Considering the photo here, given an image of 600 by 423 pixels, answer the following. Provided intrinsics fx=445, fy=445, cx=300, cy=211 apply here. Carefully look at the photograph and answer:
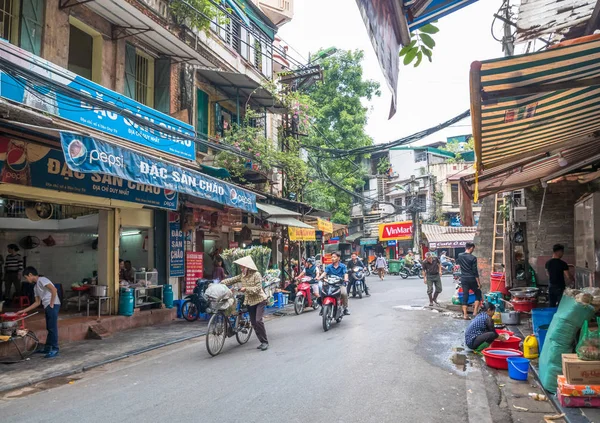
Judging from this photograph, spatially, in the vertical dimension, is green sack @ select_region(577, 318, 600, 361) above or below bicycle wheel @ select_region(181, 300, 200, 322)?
above

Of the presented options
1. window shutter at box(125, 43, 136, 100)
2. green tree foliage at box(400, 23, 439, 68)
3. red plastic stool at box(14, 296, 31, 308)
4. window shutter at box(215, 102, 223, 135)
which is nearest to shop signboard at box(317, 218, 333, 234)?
window shutter at box(215, 102, 223, 135)

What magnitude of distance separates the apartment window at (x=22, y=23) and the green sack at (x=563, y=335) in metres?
10.1

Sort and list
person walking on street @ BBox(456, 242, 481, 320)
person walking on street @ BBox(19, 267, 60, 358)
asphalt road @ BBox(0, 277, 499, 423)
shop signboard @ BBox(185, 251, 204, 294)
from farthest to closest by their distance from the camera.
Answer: shop signboard @ BBox(185, 251, 204, 294) < person walking on street @ BBox(456, 242, 481, 320) < person walking on street @ BBox(19, 267, 60, 358) < asphalt road @ BBox(0, 277, 499, 423)

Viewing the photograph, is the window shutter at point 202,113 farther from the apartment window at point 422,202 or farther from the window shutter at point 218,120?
the apartment window at point 422,202

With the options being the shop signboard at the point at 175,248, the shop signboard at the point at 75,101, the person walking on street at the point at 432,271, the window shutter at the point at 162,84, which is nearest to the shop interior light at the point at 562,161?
the person walking on street at the point at 432,271

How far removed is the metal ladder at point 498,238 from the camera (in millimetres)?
13242

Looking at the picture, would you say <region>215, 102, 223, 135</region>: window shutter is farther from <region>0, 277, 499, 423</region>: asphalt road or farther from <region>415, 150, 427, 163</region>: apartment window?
<region>415, 150, 427, 163</region>: apartment window

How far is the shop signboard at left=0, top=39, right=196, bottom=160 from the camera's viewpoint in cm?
731

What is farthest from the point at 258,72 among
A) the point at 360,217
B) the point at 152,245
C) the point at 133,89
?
the point at 360,217

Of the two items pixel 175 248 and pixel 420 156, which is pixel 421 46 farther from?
pixel 420 156

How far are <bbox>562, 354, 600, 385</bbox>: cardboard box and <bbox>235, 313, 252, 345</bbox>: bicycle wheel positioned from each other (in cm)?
544

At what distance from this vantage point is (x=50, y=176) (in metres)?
8.63

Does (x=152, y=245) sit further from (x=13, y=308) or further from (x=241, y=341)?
(x=241, y=341)

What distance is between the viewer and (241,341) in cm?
862
